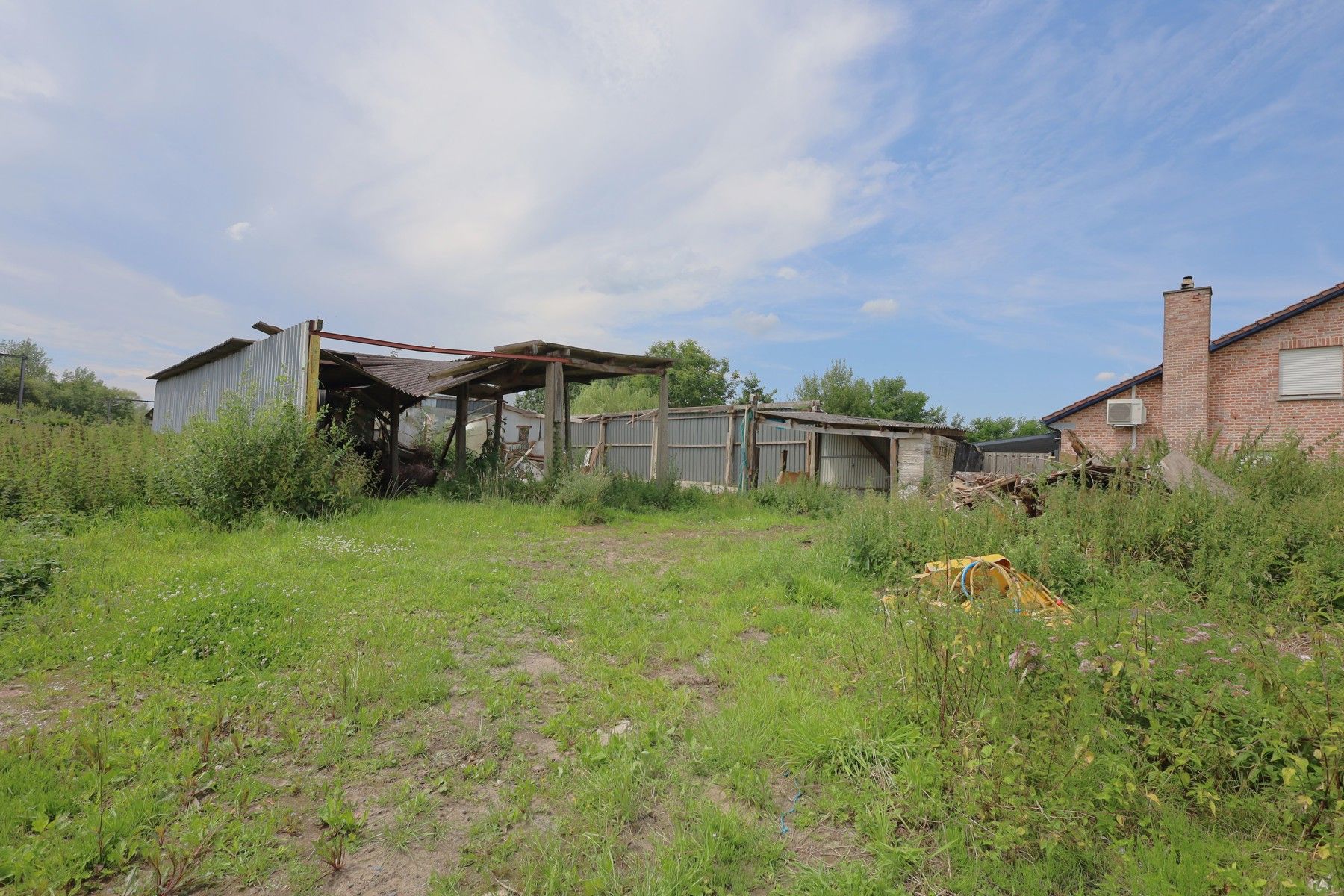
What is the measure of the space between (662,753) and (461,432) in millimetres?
11347

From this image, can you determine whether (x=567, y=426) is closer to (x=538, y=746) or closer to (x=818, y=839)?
(x=538, y=746)

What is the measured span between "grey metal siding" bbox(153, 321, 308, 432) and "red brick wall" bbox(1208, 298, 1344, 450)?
1758cm

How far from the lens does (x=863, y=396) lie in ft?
125

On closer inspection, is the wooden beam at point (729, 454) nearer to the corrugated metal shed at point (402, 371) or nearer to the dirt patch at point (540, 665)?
the corrugated metal shed at point (402, 371)

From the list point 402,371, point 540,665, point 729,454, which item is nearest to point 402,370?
point 402,371

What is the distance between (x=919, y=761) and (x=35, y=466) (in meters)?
9.85

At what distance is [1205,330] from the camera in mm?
14844

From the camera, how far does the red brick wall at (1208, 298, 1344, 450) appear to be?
542 inches

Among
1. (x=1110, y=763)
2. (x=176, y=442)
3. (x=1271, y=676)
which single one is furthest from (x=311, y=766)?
(x=176, y=442)

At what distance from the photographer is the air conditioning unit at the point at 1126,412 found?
16078 millimetres

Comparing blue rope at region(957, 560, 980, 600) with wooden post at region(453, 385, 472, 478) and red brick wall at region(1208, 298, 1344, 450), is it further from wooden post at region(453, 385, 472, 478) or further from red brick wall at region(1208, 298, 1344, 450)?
red brick wall at region(1208, 298, 1344, 450)

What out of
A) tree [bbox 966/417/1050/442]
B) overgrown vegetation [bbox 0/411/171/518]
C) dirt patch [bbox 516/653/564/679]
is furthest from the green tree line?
tree [bbox 966/417/1050/442]

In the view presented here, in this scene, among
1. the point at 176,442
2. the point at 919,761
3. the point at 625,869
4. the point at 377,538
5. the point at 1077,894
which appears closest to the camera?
the point at 1077,894

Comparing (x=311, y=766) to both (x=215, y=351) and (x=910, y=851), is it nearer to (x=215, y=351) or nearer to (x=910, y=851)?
(x=910, y=851)
